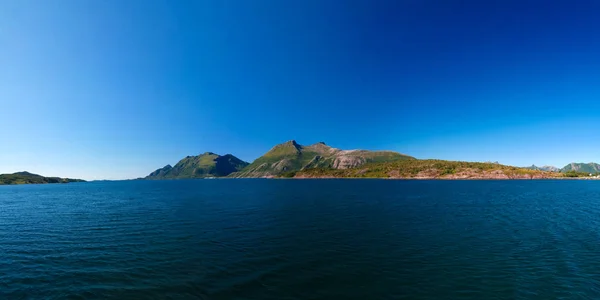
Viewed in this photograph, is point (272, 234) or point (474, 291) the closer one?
point (474, 291)

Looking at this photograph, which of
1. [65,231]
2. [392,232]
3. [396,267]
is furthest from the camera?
[65,231]

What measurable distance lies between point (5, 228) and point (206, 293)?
192 feet

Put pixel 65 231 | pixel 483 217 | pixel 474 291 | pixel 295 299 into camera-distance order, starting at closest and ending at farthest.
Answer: pixel 295 299, pixel 474 291, pixel 65 231, pixel 483 217

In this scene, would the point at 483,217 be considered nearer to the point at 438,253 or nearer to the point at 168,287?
the point at 438,253

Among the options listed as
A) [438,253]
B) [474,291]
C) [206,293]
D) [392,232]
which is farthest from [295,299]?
[392,232]

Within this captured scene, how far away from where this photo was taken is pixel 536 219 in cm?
5184

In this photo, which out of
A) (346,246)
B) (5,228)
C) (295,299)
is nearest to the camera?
(295,299)

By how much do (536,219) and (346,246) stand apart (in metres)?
46.3

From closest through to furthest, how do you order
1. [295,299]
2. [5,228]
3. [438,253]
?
[295,299] < [438,253] < [5,228]

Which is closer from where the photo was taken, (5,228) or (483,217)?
(5,228)

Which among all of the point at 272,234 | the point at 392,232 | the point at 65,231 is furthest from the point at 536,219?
the point at 65,231

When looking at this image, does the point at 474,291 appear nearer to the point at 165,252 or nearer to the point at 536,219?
the point at 165,252

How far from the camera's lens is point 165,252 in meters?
32.8

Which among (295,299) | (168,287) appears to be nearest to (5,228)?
(168,287)
